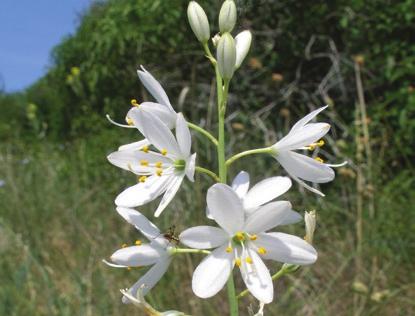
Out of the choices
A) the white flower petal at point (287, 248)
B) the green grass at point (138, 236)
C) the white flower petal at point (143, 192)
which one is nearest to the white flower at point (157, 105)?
the white flower petal at point (143, 192)

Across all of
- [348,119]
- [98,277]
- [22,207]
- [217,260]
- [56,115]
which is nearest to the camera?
[217,260]

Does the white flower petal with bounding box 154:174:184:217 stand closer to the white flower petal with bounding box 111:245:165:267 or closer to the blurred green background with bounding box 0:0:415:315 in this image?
the white flower petal with bounding box 111:245:165:267

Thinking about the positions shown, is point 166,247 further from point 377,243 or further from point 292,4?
point 292,4

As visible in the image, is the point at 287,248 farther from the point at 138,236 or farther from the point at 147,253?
the point at 138,236

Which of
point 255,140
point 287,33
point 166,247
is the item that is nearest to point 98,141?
point 255,140

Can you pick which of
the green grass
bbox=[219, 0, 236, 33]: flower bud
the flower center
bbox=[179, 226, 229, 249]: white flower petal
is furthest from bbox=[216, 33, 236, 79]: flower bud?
the green grass

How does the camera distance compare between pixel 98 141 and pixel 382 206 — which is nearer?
pixel 382 206

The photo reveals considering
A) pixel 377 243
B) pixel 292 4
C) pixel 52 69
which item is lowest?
pixel 377 243
